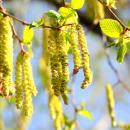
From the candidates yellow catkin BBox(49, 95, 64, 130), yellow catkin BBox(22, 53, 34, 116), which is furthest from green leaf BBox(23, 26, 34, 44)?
yellow catkin BBox(49, 95, 64, 130)

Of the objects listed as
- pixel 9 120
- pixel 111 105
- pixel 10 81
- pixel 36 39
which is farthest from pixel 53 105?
pixel 9 120

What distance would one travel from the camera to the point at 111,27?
5.12 ft

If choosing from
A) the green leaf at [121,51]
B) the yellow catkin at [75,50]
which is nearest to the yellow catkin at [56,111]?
the green leaf at [121,51]

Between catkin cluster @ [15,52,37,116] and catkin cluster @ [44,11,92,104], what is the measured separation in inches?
4.9

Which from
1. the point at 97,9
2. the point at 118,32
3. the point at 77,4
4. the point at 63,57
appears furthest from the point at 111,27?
the point at 97,9

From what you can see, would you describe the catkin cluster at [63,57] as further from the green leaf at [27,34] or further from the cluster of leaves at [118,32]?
the green leaf at [27,34]

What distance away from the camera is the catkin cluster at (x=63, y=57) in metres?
1.35

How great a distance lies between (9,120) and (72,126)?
112 inches

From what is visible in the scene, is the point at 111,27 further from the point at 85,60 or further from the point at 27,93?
the point at 27,93

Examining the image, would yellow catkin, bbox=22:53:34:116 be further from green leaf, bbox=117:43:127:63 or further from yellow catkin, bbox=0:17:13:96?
green leaf, bbox=117:43:127:63

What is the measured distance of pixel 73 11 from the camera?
1576 mm

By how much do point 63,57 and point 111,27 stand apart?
0.25 metres

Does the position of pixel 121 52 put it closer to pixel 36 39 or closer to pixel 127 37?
pixel 127 37

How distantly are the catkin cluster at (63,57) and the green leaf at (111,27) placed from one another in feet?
0.44
